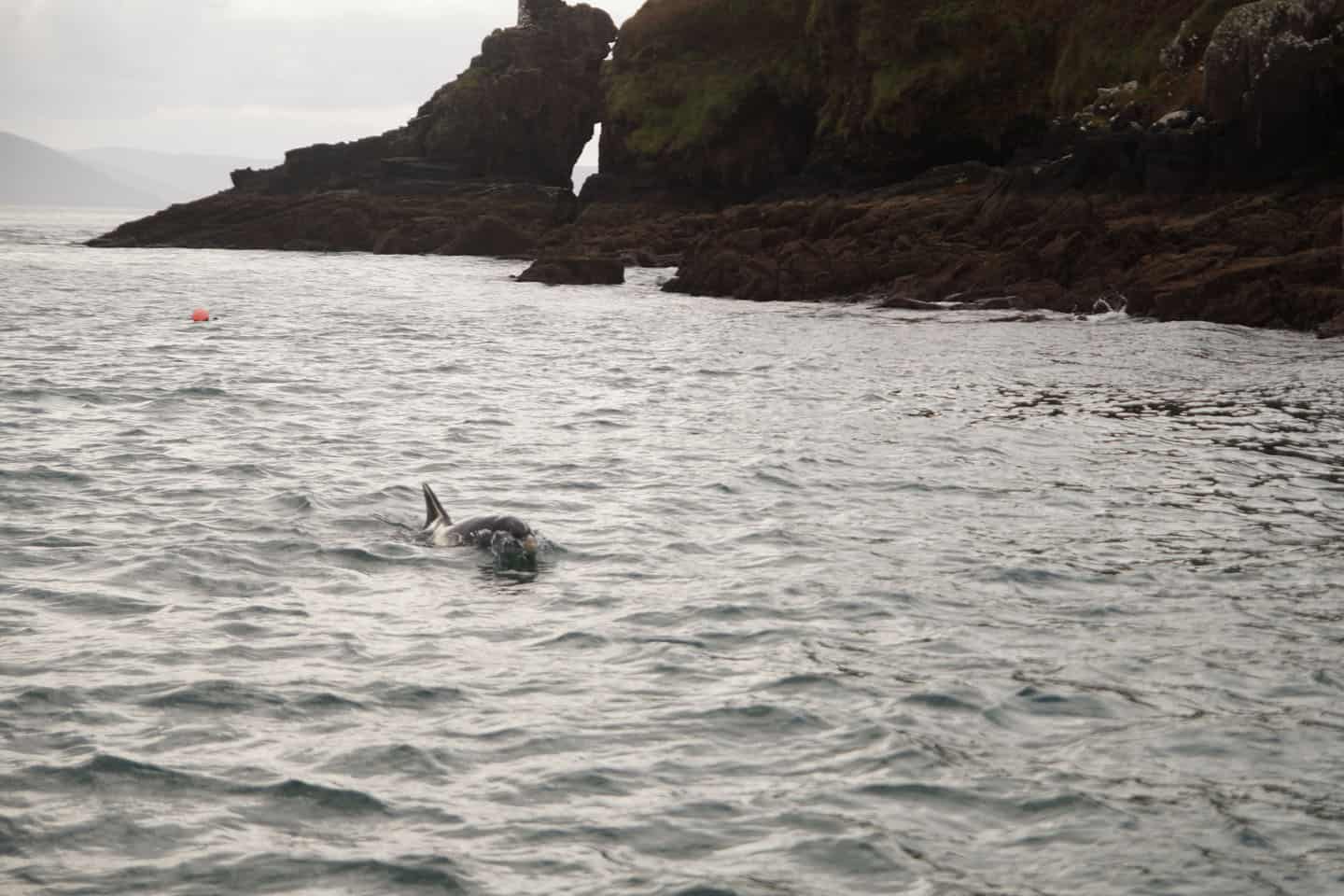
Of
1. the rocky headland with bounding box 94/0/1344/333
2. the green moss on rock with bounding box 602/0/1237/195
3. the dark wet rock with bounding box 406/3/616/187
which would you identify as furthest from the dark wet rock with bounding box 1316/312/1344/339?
the dark wet rock with bounding box 406/3/616/187

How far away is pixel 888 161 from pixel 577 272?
18.8 m

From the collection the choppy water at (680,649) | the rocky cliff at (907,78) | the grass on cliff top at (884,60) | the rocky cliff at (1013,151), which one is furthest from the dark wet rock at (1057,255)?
the choppy water at (680,649)

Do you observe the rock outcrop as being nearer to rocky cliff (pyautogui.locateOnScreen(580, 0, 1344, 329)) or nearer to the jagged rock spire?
the jagged rock spire

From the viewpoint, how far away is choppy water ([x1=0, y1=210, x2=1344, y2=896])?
6555 millimetres

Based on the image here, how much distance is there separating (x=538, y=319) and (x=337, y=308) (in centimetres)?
658

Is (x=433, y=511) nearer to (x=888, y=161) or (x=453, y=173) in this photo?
(x=888, y=161)

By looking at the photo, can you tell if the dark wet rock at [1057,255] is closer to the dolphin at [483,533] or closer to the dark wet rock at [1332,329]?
the dark wet rock at [1332,329]

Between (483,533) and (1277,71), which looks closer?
(483,533)

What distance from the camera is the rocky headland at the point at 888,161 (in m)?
36.1

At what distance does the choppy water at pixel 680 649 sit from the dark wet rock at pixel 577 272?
93.4ft

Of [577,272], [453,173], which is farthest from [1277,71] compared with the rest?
[453,173]

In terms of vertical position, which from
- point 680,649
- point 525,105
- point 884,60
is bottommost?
point 680,649

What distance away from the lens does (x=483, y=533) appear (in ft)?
38.9

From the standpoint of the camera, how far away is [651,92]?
7838 cm
